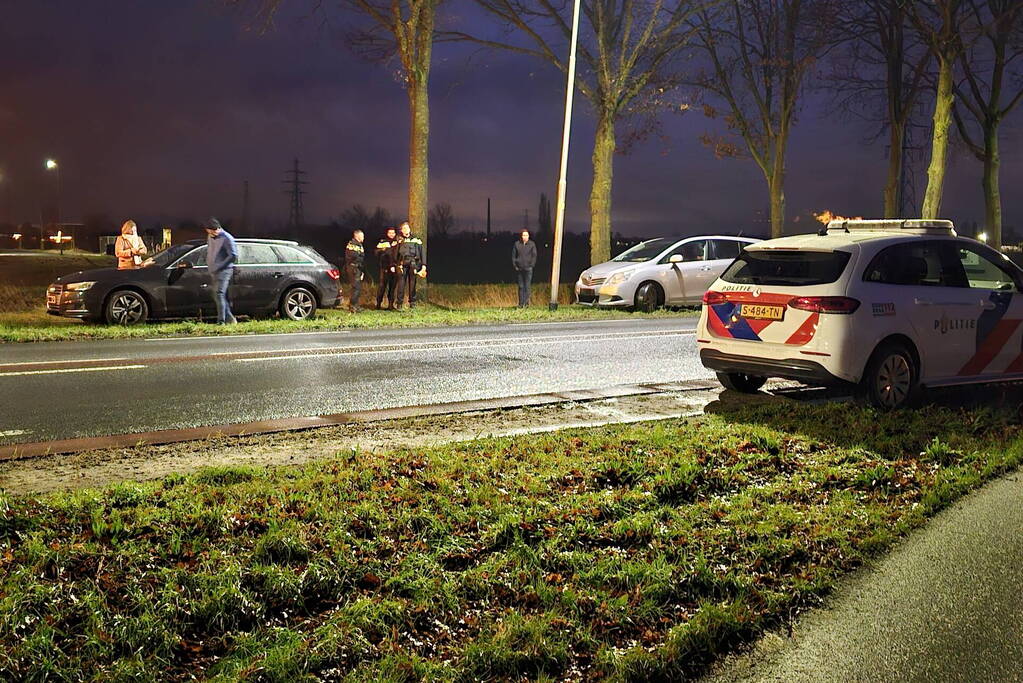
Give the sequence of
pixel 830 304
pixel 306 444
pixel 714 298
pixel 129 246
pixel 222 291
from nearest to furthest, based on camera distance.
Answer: pixel 306 444, pixel 830 304, pixel 714 298, pixel 222 291, pixel 129 246

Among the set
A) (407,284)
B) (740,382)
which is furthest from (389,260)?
(740,382)

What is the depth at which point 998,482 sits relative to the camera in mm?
6453

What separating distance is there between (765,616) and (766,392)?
6263 millimetres

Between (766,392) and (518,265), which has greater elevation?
(518,265)

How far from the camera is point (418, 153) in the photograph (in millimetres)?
23484

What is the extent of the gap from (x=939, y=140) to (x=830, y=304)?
21.0 meters

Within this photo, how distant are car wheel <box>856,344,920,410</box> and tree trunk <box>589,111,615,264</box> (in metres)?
18.3

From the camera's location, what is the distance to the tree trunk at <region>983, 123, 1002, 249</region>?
31391 mm

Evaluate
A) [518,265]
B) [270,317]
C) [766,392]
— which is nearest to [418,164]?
[518,265]

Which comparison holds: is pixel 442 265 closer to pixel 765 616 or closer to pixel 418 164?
pixel 418 164

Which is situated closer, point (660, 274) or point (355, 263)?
point (355, 263)

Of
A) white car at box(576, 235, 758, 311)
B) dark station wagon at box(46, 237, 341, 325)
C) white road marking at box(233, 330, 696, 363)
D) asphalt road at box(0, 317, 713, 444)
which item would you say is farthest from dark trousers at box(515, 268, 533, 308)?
white road marking at box(233, 330, 696, 363)

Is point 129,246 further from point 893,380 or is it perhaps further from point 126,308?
point 893,380

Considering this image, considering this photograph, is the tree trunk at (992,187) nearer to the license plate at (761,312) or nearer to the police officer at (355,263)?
the police officer at (355,263)
